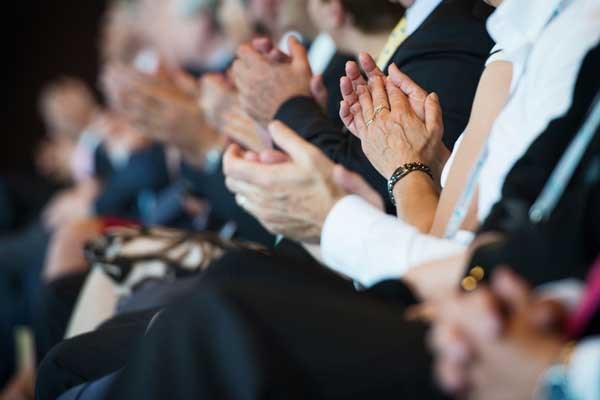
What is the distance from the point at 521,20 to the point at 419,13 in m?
0.29

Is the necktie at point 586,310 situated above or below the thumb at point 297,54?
above

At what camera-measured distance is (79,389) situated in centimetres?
103

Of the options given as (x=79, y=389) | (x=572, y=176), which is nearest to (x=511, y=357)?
(x=572, y=176)

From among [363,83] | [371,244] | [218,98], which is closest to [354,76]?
[363,83]

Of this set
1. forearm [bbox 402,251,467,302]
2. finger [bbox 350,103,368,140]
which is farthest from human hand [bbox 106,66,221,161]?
forearm [bbox 402,251,467,302]

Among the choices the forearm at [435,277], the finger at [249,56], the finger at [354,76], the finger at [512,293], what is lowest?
the finger at [249,56]

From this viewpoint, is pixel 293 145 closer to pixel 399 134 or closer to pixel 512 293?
pixel 399 134

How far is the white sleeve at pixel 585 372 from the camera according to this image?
64 cm

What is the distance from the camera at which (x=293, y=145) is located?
110cm

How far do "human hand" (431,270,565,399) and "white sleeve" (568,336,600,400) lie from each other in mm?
16

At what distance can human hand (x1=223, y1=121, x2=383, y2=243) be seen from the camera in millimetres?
1070

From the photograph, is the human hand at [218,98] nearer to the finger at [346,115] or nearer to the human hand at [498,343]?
the finger at [346,115]

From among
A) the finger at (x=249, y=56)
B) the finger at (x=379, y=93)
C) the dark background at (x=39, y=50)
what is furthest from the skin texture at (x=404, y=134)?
the dark background at (x=39, y=50)

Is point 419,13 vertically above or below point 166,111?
above
